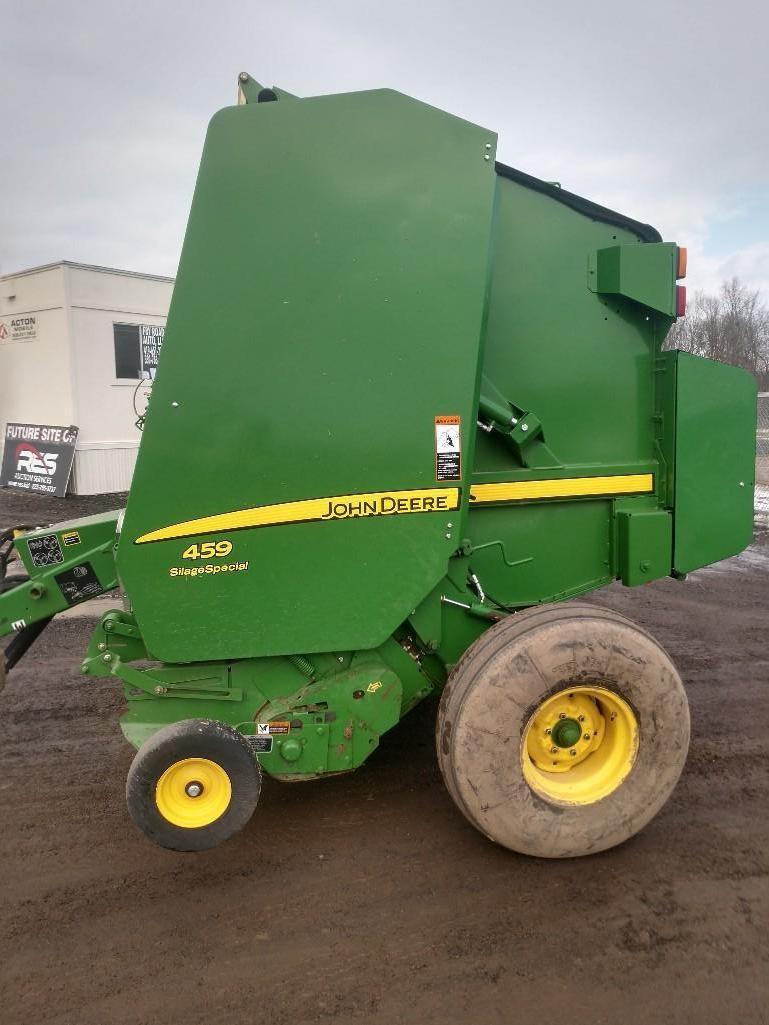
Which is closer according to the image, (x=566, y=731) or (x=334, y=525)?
(x=334, y=525)

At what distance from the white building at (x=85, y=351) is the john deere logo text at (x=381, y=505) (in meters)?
10.9

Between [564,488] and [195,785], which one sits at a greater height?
[564,488]

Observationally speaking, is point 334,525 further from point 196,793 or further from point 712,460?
point 712,460

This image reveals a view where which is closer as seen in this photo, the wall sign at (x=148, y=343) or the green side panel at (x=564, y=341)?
the green side panel at (x=564, y=341)

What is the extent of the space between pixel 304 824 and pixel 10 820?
128 cm

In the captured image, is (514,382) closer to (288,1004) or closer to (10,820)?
(288,1004)

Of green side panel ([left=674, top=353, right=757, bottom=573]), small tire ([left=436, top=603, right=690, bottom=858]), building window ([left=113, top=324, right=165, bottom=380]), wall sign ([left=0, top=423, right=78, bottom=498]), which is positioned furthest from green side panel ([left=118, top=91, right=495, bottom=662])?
building window ([left=113, top=324, right=165, bottom=380])

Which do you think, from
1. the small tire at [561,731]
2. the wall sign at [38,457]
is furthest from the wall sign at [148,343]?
the small tire at [561,731]

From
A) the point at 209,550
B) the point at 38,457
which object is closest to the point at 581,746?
the point at 209,550

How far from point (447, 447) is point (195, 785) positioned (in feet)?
5.08

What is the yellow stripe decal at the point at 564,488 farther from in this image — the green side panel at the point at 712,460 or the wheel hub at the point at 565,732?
the wheel hub at the point at 565,732

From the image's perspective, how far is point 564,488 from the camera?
132 inches

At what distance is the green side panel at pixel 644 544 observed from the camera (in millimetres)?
3393

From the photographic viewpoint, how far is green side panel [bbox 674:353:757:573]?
→ 3.40 metres
